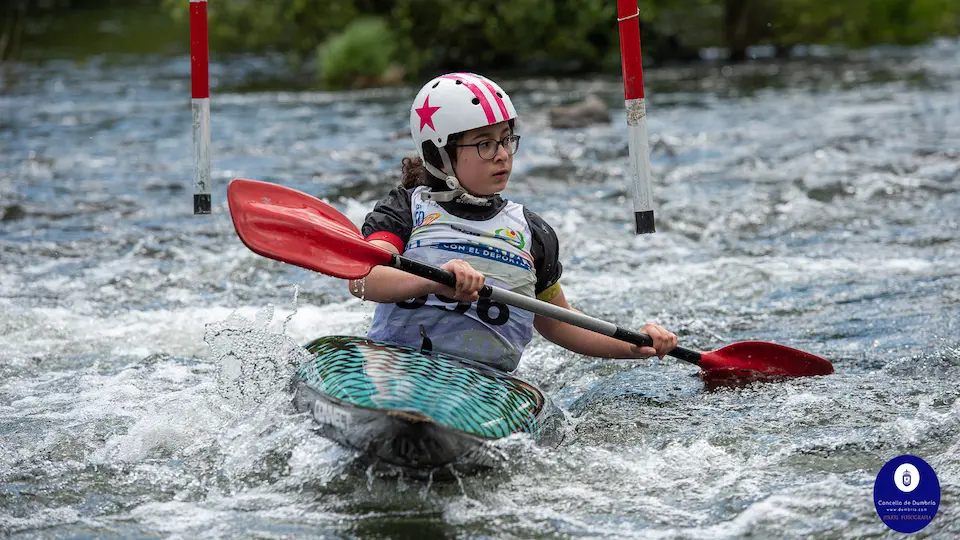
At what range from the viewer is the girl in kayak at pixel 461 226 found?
12.9ft

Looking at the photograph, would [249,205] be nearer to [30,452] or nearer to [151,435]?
[151,435]

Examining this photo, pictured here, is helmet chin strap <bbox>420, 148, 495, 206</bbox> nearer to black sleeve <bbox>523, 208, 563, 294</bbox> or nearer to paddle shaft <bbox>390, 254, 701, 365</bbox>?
black sleeve <bbox>523, 208, 563, 294</bbox>

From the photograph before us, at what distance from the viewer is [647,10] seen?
2280cm

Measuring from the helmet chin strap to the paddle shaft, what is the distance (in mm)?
378

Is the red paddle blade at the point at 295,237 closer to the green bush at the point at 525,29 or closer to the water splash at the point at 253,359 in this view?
the water splash at the point at 253,359

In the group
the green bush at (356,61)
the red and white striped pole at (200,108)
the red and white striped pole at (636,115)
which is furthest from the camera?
the green bush at (356,61)

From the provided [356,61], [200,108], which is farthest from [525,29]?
[200,108]

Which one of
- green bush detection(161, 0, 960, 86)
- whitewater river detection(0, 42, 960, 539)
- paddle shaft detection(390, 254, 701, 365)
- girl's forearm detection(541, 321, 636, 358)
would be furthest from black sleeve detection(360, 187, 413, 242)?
green bush detection(161, 0, 960, 86)

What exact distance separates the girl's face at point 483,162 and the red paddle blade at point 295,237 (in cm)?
44

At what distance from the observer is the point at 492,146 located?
398 centimetres

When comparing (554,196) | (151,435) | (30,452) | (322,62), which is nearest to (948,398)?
(151,435)

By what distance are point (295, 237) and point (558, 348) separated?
1.95 m

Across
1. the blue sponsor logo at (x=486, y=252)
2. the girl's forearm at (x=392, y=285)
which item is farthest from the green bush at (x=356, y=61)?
the girl's forearm at (x=392, y=285)

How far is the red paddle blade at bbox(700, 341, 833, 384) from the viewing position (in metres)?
4.72
